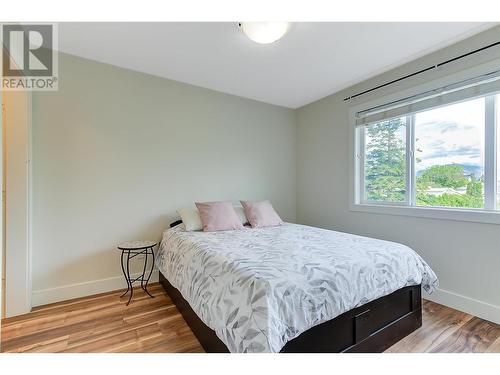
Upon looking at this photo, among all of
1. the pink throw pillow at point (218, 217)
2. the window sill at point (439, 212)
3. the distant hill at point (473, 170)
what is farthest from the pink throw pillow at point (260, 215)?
the distant hill at point (473, 170)

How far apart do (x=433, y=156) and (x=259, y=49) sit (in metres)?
2.01

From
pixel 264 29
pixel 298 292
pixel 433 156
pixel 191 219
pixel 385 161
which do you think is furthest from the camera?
pixel 385 161

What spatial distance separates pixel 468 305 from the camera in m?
2.09

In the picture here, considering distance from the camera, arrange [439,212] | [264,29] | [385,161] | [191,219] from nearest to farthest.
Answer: [264,29], [439,212], [191,219], [385,161]

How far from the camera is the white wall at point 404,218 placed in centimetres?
201

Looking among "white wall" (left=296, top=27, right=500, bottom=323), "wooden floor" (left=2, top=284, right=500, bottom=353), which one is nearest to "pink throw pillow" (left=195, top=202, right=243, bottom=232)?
"wooden floor" (left=2, top=284, right=500, bottom=353)

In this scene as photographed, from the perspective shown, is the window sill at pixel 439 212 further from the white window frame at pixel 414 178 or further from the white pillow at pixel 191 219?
the white pillow at pixel 191 219

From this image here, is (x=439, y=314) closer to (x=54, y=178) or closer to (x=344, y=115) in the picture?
(x=344, y=115)

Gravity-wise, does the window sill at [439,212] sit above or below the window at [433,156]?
below

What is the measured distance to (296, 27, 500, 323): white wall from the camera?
79.0 inches

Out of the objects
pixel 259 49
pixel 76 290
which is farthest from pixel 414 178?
pixel 76 290

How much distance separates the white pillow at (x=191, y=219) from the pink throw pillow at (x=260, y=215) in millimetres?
600

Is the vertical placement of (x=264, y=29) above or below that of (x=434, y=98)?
above

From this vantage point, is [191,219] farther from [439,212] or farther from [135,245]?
[439,212]
